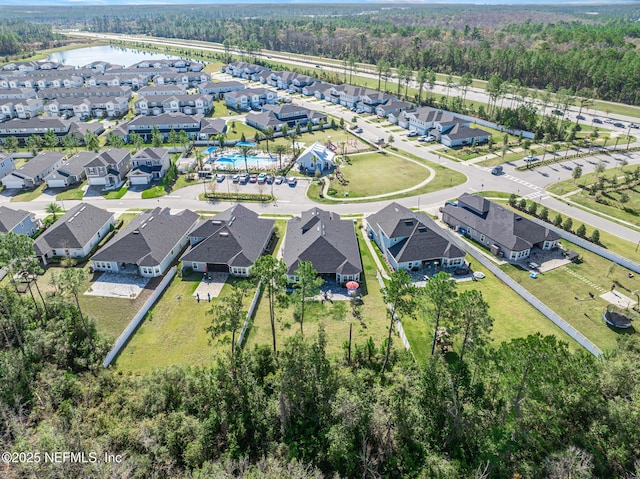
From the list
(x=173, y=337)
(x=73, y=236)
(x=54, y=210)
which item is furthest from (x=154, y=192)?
(x=173, y=337)

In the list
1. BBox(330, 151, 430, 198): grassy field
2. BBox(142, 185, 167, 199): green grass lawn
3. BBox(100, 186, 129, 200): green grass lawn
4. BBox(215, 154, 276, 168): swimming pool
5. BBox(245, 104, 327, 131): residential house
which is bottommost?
BBox(100, 186, 129, 200): green grass lawn

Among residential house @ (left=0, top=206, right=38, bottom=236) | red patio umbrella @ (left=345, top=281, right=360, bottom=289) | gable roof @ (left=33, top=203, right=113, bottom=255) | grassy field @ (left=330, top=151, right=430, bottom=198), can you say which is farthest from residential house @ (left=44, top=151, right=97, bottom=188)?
red patio umbrella @ (left=345, top=281, right=360, bottom=289)

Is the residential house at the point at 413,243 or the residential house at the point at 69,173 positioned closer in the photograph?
the residential house at the point at 413,243

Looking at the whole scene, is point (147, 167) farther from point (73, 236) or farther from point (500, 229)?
point (500, 229)

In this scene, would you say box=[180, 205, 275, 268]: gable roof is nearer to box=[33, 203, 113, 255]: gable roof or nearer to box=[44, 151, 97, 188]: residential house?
box=[33, 203, 113, 255]: gable roof

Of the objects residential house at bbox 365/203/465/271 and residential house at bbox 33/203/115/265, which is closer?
residential house at bbox 365/203/465/271

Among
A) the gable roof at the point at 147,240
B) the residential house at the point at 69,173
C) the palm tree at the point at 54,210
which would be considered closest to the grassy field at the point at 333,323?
the gable roof at the point at 147,240

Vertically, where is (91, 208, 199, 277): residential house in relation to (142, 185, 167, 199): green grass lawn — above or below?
above

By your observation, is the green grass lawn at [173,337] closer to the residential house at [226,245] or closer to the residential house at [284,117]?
the residential house at [226,245]
